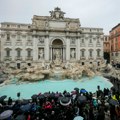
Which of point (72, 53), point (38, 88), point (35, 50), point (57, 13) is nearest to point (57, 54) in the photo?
point (72, 53)

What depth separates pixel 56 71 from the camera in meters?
26.1

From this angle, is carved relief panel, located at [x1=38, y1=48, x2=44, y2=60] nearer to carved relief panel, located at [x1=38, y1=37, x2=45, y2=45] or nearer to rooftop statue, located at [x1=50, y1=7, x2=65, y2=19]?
carved relief panel, located at [x1=38, y1=37, x2=45, y2=45]

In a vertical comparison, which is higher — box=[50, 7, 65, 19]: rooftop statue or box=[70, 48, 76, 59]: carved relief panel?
box=[50, 7, 65, 19]: rooftop statue

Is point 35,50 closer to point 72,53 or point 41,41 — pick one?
point 41,41

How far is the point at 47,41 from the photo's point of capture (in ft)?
115

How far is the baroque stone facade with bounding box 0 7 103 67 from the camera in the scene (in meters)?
33.7

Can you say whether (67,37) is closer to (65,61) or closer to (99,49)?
(65,61)

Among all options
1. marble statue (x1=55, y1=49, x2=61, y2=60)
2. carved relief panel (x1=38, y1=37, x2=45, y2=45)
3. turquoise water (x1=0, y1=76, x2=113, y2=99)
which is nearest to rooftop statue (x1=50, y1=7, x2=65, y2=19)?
carved relief panel (x1=38, y1=37, x2=45, y2=45)

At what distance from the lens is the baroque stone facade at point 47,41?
33.7m

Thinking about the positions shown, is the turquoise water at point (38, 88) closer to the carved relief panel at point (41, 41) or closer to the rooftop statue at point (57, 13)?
the carved relief panel at point (41, 41)

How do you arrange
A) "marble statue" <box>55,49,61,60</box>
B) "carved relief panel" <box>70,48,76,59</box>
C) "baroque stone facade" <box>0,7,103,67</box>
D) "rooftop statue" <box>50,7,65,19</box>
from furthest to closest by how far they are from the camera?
1. "carved relief panel" <box>70,48,76,59</box>
2. "marble statue" <box>55,49,61,60</box>
3. "rooftop statue" <box>50,7,65,19</box>
4. "baroque stone facade" <box>0,7,103,67</box>

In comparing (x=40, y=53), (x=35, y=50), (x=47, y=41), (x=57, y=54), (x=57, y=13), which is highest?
(x=57, y=13)

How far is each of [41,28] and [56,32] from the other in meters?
3.60

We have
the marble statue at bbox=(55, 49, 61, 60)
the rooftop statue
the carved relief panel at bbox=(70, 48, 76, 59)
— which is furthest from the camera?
the carved relief panel at bbox=(70, 48, 76, 59)
